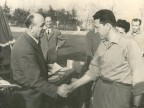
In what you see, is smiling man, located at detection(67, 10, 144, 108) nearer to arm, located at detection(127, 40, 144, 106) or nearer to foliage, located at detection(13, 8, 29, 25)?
arm, located at detection(127, 40, 144, 106)

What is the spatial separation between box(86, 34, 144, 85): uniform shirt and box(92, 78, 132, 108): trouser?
50 mm

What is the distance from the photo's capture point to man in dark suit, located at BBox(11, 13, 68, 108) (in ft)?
7.99

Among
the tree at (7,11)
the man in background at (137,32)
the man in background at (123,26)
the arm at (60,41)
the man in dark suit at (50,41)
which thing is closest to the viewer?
the man in background at (123,26)

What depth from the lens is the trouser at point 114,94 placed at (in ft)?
7.92

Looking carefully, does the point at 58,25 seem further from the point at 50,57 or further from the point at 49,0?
the point at 49,0

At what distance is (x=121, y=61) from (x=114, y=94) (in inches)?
10.3

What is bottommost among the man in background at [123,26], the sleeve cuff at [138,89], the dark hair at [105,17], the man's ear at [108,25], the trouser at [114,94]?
the trouser at [114,94]

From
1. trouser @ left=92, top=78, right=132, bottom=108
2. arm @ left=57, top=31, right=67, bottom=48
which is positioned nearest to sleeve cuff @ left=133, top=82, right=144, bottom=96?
trouser @ left=92, top=78, right=132, bottom=108

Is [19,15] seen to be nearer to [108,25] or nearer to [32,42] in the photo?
[32,42]

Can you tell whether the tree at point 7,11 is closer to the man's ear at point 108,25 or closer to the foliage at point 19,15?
the foliage at point 19,15

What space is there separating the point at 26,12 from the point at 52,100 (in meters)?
1.82

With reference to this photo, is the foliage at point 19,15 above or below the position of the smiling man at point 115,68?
above

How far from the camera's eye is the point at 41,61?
2523mm

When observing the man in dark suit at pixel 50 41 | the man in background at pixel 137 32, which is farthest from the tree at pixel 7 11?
the man in background at pixel 137 32
